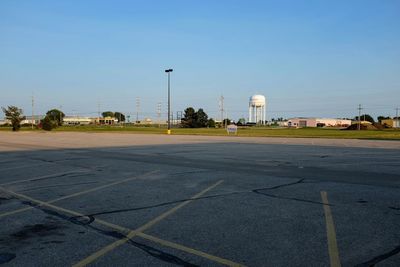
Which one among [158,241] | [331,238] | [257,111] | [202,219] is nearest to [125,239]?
[158,241]

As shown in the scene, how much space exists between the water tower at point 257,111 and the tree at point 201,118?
2890 cm

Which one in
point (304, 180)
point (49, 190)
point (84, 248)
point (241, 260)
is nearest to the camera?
point (241, 260)

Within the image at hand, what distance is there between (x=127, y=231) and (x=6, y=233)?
1.71 metres

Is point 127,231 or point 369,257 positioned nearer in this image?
point 369,257

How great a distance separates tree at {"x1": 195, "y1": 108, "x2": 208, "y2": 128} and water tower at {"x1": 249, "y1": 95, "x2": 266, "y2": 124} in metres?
28.9

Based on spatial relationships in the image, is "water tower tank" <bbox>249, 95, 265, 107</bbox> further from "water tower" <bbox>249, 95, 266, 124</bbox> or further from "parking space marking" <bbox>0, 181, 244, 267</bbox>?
"parking space marking" <bbox>0, 181, 244, 267</bbox>

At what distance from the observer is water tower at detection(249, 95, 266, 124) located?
6314 inches

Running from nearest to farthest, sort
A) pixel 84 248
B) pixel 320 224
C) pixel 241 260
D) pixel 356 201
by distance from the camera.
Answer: pixel 241 260 < pixel 84 248 < pixel 320 224 < pixel 356 201

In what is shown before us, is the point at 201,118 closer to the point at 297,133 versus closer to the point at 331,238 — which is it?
the point at 297,133

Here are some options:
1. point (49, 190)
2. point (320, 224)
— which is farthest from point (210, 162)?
point (320, 224)

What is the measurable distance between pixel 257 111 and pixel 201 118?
38358 mm

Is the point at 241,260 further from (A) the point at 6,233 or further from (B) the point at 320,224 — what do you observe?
(A) the point at 6,233

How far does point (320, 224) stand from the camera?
20.0 ft

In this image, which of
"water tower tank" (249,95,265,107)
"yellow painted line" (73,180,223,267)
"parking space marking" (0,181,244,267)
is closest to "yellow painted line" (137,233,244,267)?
"parking space marking" (0,181,244,267)
